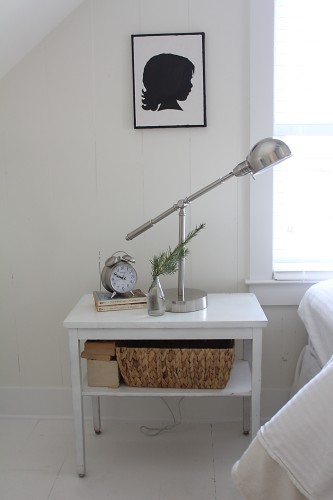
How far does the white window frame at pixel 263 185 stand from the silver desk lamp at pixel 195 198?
27 cm

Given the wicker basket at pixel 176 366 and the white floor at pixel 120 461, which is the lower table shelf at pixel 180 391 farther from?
the white floor at pixel 120 461

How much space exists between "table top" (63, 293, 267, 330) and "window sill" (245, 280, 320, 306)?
24 cm

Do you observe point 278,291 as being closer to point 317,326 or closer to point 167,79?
point 317,326

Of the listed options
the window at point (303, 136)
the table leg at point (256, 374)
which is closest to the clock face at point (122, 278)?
the table leg at point (256, 374)

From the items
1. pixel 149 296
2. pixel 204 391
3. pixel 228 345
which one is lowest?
pixel 204 391

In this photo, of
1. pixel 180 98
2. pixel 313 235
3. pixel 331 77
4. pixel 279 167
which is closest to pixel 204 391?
pixel 313 235

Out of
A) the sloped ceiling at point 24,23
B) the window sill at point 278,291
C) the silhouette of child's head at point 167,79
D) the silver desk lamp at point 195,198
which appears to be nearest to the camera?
the silver desk lamp at point 195,198

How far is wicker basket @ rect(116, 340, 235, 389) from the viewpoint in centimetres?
173

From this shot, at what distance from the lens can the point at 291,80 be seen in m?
2.00

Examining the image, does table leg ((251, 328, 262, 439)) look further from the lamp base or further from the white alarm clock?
the white alarm clock

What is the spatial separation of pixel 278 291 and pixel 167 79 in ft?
3.06

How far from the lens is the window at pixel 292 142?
77.2 inches

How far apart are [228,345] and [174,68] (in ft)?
3.42

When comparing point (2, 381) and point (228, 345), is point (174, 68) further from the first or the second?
point (2, 381)
